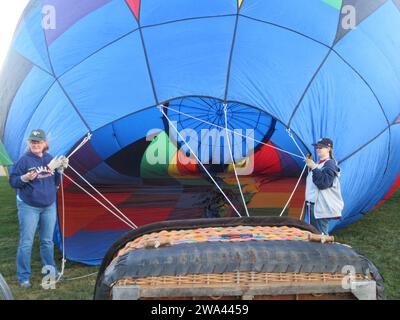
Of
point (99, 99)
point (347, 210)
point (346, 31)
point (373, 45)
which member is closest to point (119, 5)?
point (99, 99)

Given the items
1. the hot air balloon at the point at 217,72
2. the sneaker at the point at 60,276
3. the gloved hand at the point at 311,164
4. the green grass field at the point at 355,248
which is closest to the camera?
the green grass field at the point at 355,248

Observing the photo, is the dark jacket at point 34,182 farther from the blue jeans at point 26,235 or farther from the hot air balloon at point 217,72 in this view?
the hot air balloon at point 217,72

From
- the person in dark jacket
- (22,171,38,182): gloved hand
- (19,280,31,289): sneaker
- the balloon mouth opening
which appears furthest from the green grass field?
(22,171,38,182): gloved hand

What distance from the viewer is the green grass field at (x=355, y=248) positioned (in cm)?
349

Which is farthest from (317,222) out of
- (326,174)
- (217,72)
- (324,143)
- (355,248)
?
(217,72)

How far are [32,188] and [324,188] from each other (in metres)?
2.07

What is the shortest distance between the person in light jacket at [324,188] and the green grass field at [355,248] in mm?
607

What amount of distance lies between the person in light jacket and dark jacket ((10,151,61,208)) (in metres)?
1.88

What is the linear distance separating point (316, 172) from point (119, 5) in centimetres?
219

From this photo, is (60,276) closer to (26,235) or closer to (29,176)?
(26,235)

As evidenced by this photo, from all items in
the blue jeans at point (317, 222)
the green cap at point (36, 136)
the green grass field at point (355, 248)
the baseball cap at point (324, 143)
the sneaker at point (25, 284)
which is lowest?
the green grass field at point (355, 248)

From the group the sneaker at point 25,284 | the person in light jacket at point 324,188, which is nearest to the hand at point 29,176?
the sneaker at point 25,284

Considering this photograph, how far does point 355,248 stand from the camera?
444 centimetres

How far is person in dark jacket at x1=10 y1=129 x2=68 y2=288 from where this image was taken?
11.7ft
